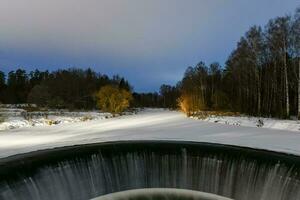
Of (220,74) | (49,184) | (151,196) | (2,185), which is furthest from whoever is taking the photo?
(220,74)

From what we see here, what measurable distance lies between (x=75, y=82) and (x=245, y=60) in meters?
57.5

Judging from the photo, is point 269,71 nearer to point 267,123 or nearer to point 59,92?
point 267,123

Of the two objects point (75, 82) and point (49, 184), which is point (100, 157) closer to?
point (49, 184)

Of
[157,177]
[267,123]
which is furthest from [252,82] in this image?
[157,177]

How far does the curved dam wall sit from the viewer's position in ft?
32.9

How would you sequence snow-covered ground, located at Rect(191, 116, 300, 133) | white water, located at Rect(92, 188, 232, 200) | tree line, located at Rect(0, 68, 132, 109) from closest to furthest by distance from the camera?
white water, located at Rect(92, 188, 232, 200) → snow-covered ground, located at Rect(191, 116, 300, 133) → tree line, located at Rect(0, 68, 132, 109)

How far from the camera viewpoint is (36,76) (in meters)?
134

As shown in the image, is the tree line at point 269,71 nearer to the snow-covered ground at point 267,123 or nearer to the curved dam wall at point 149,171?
the snow-covered ground at point 267,123

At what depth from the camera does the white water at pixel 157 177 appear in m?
10.0

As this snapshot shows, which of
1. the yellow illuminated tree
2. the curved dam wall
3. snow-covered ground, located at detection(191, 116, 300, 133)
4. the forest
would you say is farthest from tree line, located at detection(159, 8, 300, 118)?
the curved dam wall

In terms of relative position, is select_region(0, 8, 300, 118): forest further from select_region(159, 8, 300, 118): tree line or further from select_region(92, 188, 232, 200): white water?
select_region(92, 188, 232, 200): white water

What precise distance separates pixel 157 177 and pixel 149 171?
1.11 feet

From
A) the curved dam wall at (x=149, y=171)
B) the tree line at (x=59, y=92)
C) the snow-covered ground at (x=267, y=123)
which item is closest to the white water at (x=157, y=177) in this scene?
the curved dam wall at (x=149, y=171)

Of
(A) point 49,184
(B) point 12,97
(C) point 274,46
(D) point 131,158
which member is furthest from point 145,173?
(B) point 12,97
